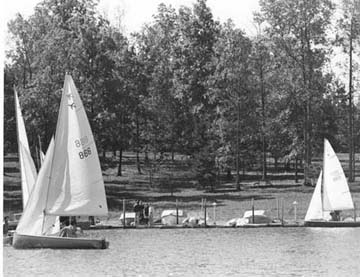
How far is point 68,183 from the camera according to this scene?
40.4 meters

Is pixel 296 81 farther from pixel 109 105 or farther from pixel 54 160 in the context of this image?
pixel 54 160

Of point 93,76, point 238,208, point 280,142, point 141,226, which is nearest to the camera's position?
point 141,226

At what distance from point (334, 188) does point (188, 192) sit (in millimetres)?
18824

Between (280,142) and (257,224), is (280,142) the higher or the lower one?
the higher one

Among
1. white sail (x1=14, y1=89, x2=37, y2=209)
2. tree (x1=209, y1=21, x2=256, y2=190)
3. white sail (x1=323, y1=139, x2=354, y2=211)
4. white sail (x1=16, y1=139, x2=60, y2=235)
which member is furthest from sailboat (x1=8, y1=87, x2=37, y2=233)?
tree (x1=209, y1=21, x2=256, y2=190)

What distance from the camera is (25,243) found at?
40000 millimetres

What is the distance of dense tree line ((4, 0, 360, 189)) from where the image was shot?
72.4 m

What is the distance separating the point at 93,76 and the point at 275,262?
125 feet

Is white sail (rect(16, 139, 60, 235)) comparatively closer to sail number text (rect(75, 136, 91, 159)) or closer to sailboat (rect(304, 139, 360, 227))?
sail number text (rect(75, 136, 91, 159))

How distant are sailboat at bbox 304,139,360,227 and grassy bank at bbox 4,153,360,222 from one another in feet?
7.20

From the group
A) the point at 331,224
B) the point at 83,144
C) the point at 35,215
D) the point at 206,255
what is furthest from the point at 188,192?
the point at 35,215

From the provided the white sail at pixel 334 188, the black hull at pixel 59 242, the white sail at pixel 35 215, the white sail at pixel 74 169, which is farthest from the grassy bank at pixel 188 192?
the white sail at pixel 35 215

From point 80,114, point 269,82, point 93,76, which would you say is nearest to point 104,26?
point 93,76

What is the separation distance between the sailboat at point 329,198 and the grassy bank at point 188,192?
7.20 ft
